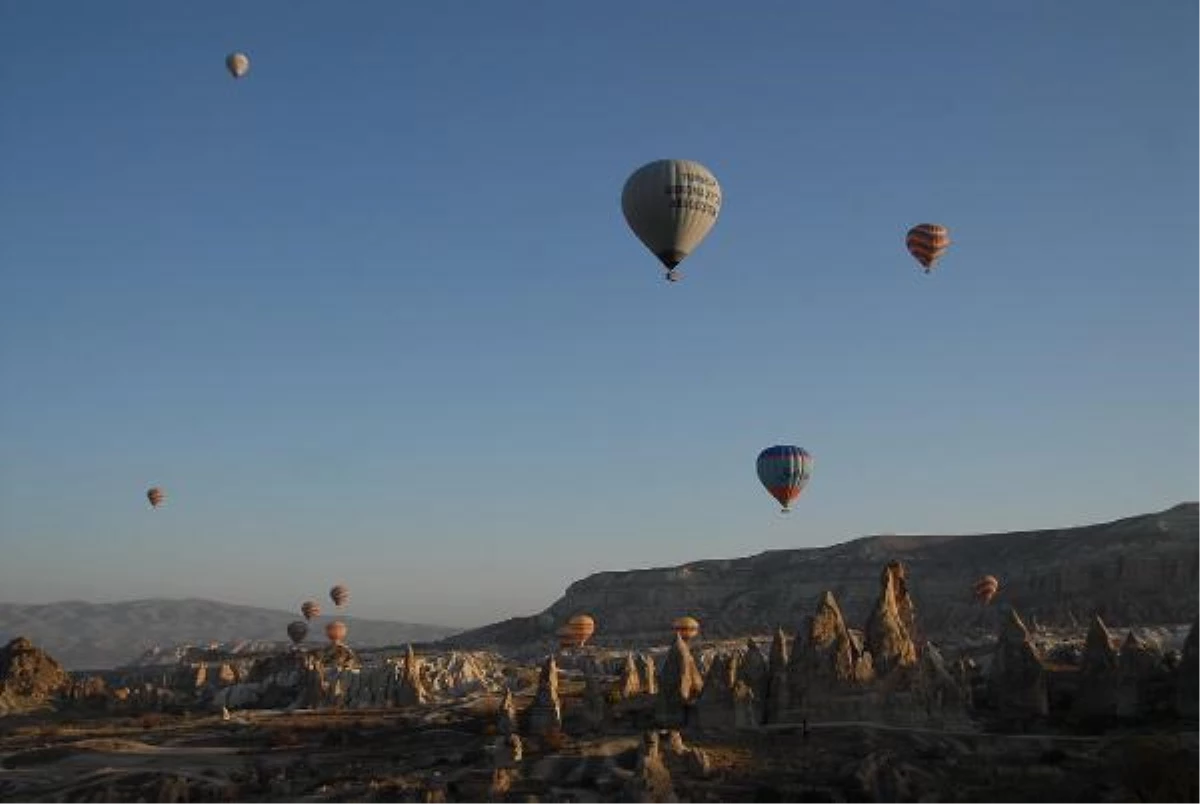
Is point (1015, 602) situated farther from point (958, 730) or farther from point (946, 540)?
point (958, 730)

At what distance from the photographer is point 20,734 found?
86.7 meters

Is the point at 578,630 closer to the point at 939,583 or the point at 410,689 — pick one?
the point at 410,689

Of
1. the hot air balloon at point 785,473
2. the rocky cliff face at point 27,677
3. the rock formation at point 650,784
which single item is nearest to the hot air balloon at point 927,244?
the hot air balloon at point 785,473

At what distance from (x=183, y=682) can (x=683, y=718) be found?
8422 cm

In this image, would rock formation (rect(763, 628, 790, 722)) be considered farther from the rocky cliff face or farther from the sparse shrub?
the rocky cliff face

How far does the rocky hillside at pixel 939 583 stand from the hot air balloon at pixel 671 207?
8101cm

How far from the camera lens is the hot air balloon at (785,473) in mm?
78562

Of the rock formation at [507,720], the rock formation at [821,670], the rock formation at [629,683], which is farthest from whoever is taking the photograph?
the rock formation at [629,683]

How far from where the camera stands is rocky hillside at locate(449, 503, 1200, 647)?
13038 centimetres

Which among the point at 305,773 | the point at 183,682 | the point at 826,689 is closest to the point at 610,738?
the point at 826,689

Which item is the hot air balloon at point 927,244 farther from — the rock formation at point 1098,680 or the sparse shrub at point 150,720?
the sparse shrub at point 150,720

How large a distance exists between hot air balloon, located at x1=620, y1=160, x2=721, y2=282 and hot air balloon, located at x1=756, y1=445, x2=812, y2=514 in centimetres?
2017

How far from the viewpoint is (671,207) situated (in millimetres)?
62656

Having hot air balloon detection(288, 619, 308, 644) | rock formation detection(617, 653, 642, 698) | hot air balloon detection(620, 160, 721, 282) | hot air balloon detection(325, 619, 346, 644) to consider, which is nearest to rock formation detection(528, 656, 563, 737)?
rock formation detection(617, 653, 642, 698)
